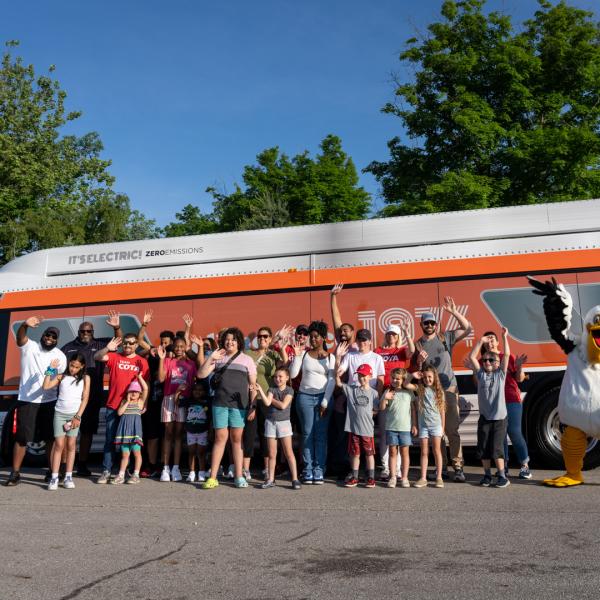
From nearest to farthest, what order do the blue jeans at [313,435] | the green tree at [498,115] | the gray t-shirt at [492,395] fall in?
the gray t-shirt at [492,395], the blue jeans at [313,435], the green tree at [498,115]

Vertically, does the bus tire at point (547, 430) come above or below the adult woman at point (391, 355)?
below

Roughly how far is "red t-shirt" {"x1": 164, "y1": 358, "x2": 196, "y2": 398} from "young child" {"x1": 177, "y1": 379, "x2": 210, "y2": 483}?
0.53ft

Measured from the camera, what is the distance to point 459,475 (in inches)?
314

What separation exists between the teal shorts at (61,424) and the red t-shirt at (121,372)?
1.61ft

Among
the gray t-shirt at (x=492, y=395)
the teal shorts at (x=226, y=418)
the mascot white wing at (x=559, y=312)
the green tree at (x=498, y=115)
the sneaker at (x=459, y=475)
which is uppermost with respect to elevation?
the green tree at (x=498, y=115)

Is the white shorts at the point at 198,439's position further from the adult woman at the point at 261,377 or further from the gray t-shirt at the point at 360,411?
the gray t-shirt at the point at 360,411

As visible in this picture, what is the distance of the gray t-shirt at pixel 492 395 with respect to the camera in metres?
7.74

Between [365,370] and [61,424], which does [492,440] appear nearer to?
[365,370]

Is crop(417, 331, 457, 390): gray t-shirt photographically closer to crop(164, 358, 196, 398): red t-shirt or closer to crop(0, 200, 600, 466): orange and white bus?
crop(0, 200, 600, 466): orange and white bus

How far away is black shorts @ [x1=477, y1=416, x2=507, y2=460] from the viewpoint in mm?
7633

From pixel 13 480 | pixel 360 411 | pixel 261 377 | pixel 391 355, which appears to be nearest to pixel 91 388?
pixel 13 480

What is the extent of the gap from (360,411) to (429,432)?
0.82 m

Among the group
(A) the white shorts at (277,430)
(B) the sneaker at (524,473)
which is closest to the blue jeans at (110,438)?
(A) the white shorts at (277,430)

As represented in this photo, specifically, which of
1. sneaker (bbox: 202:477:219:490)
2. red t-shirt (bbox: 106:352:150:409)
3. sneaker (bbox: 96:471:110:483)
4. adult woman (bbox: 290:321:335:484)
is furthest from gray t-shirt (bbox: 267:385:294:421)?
sneaker (bbox: 96:471:110:483)
